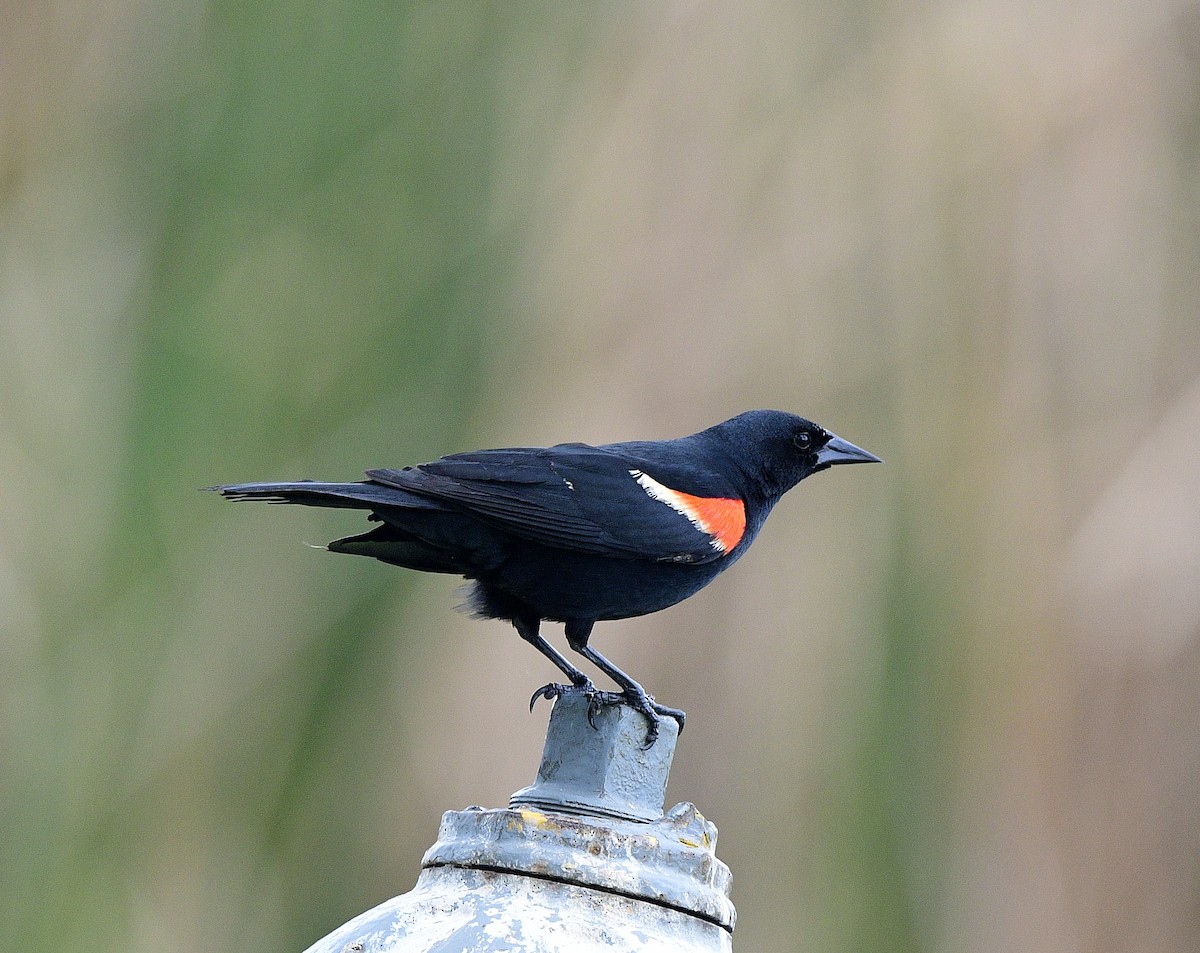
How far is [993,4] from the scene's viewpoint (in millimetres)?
4746

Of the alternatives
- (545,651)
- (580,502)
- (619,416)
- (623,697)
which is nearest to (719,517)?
(580,502)

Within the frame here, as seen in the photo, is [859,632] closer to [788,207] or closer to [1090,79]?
[788,207]

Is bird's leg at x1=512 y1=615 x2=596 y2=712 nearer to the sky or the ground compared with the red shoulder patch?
nearer to the ground

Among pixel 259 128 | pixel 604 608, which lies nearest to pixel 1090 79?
pixel 259 128

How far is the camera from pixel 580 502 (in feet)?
8.46

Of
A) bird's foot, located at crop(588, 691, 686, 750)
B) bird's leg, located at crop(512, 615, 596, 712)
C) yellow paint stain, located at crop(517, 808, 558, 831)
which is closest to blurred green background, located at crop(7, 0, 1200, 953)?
bird's leg, located at crop(512, 615, 596, 712)

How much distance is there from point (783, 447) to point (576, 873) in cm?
161

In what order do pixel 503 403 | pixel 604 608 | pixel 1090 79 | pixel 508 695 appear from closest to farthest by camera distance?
pixel 604 608
pixel 508 695
pixel 503 403
pixel 1090 79

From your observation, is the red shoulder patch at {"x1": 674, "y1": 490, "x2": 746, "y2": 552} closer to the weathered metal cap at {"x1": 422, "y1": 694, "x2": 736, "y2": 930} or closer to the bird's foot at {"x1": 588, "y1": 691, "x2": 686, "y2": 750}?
the bird's foot at {"x1": 588, "y1": 691, "x2": 686, "y2": 750}

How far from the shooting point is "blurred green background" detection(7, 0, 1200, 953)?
4.01 m

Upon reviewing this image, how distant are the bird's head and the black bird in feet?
0.98

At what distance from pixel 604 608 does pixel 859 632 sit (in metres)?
1.81

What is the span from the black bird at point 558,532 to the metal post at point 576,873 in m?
0.60

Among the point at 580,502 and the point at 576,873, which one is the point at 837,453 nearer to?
the point at 580,502
